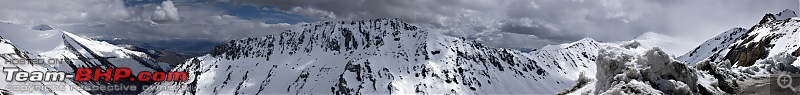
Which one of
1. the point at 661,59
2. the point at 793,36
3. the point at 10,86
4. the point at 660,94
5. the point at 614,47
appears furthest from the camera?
the point at 793,36

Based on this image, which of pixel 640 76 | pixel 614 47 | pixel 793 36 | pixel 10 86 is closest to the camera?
pixel 640 76

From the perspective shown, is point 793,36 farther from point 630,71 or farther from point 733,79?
point 630,71

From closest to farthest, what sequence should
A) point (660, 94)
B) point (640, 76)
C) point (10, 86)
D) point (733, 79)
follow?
point (660, 94)
point (640, 76)
point (733, 79)
point (10, 86)

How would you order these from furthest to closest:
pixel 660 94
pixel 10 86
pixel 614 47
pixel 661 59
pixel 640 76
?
pixel 10 86 → pixel 614 47 → pixel 661 59 → pixel 640 76 → pixel 660 94

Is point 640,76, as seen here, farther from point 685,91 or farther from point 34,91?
point 34,91

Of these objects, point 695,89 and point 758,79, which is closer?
point 695,89

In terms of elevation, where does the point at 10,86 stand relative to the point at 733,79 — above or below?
above

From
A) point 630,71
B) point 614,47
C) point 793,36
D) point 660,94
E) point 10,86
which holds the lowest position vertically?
point 660,94

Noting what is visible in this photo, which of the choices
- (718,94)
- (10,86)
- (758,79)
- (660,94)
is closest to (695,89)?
(718,94)

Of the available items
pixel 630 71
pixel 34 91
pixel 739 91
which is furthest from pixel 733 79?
pixel 34 91
